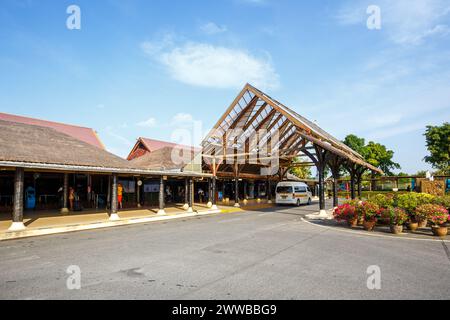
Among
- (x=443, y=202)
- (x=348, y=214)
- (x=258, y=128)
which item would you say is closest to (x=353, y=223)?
(x=348, y=214)

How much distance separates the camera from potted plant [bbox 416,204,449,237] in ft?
34.0

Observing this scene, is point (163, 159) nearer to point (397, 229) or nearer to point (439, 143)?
point (397, 229)

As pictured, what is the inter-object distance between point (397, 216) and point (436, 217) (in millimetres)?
1270

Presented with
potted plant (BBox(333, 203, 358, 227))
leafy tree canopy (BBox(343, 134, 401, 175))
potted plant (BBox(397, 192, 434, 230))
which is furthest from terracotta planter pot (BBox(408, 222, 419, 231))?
leafy tree canopy (BBox(343, 134, 401, 175))

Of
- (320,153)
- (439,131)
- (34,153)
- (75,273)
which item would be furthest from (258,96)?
(439,131)

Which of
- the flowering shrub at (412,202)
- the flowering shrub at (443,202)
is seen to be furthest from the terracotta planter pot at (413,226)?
the flowering shrub at (443,202)

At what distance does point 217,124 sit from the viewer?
21.8m

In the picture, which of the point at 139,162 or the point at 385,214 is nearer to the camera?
the point at 385,214

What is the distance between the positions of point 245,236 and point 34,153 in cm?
969

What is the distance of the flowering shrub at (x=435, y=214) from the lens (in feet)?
34.2

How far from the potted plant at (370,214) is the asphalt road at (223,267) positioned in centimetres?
186

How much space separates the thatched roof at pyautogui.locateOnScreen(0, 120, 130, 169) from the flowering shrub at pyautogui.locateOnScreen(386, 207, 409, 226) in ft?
41.6

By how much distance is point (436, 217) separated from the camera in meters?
10.5

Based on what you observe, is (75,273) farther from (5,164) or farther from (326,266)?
(5,164)
